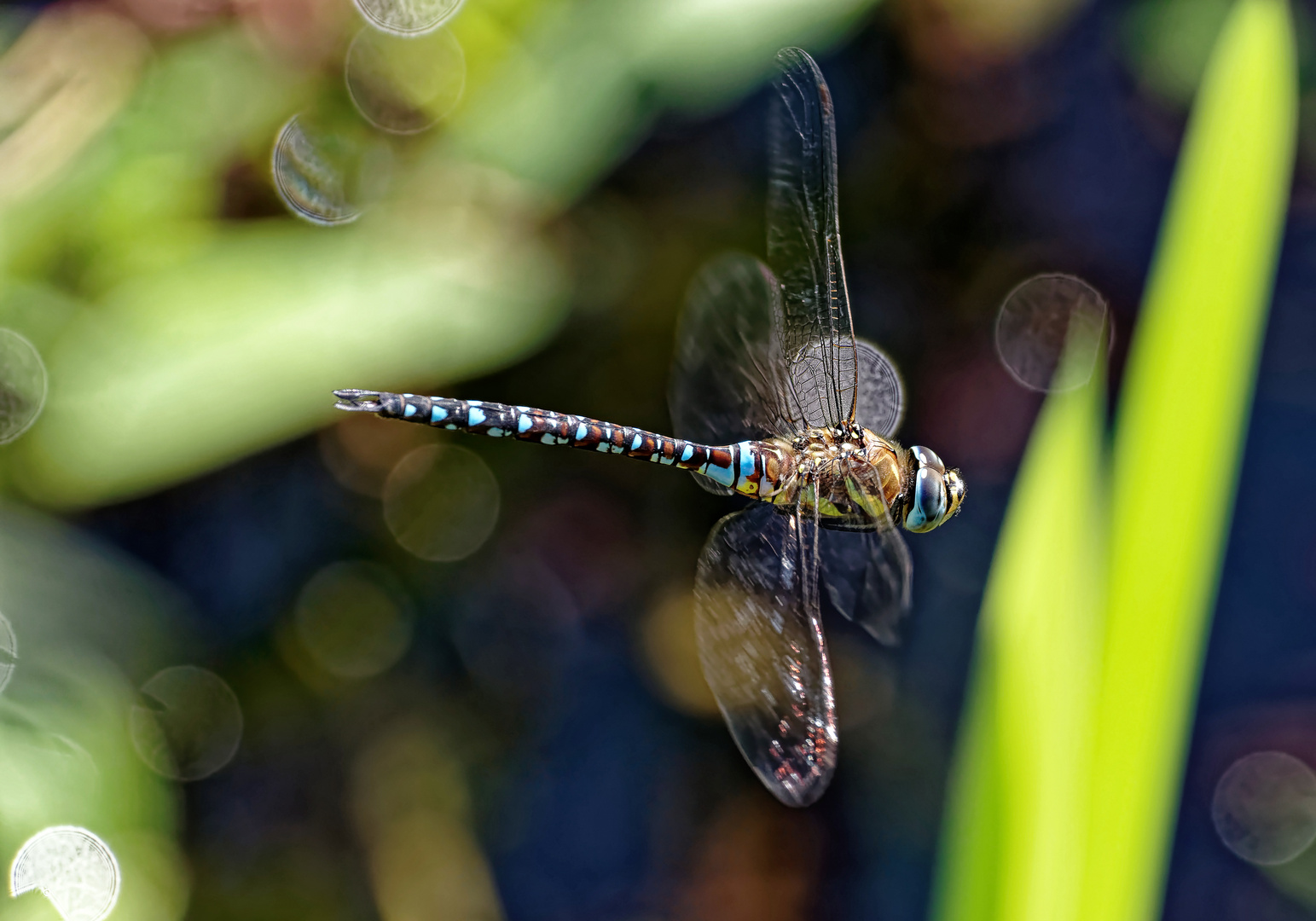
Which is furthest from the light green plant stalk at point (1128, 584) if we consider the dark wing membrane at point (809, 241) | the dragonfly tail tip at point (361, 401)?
the dragonfly tail tip at point (361, 401)

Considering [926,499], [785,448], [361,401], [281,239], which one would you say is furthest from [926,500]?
[281,239]

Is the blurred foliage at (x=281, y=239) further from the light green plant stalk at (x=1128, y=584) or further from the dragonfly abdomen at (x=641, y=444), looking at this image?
the light green plant stalk at (x=1128, y=584)

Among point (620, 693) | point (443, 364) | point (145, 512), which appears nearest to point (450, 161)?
point (443, 364)

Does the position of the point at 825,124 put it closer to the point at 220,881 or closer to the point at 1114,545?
the point at 1114,545

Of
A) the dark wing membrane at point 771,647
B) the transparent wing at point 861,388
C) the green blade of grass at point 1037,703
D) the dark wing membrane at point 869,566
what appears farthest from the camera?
the transparent wing at point 861,388

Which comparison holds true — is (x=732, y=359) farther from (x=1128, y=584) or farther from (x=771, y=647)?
(x=1128, y=584)

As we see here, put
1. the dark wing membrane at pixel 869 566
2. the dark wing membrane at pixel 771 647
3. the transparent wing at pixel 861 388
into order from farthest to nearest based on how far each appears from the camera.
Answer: the transparent wing at pixel 861 388
the dark wing membrane at pixel 869 566
the dark wing membrane at pixel 771 647
